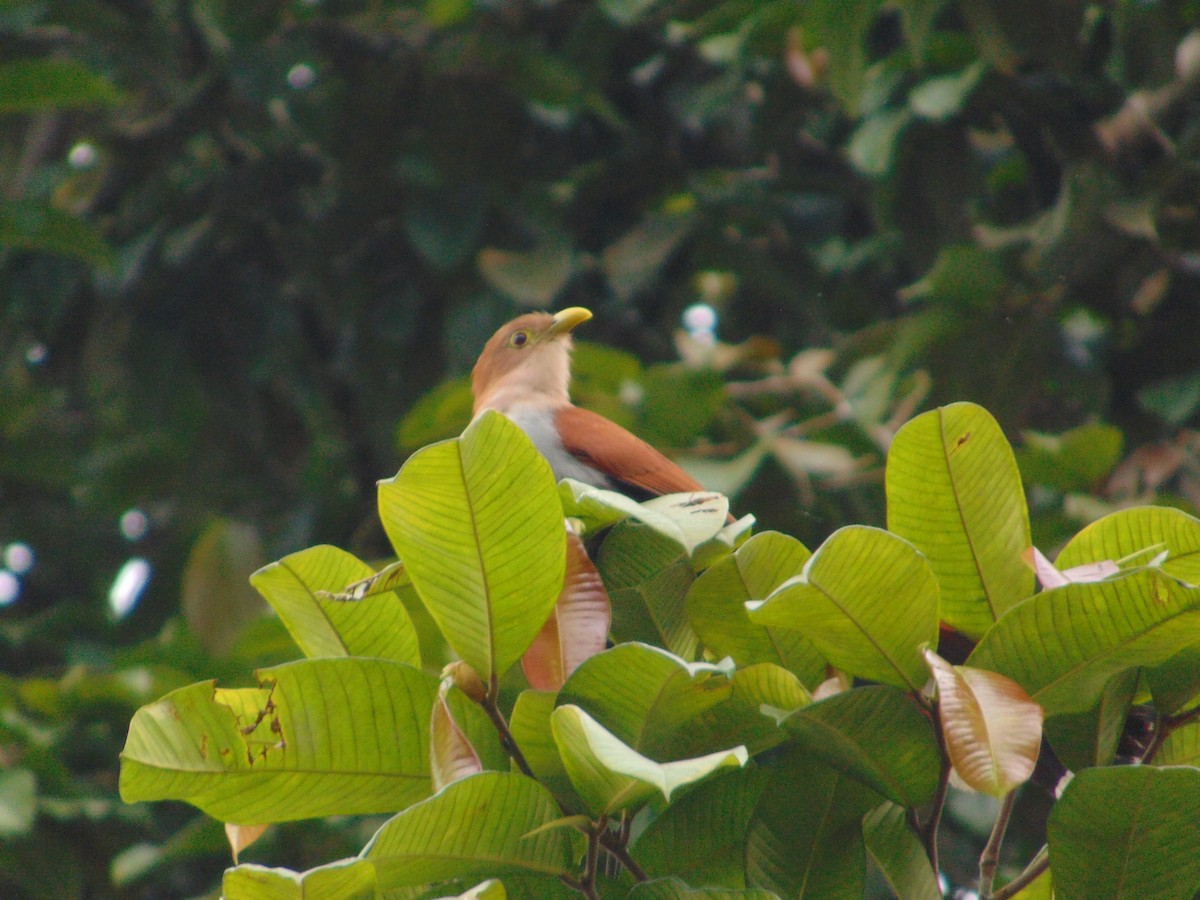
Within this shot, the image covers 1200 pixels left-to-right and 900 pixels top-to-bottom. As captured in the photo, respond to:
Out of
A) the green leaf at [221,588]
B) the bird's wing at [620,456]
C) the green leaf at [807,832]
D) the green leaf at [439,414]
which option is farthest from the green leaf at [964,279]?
the green leaf at [807,832]

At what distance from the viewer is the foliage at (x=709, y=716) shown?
4.90ft

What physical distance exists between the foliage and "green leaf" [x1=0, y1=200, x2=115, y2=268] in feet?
13.3

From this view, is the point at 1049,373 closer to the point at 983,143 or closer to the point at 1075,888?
the point at 983,143

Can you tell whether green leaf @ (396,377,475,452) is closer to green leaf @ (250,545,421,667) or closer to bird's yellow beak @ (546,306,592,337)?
bird's yellow beak @ (546,306,592,337)

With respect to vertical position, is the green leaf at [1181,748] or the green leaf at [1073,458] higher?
the green leaf at [1181,748]

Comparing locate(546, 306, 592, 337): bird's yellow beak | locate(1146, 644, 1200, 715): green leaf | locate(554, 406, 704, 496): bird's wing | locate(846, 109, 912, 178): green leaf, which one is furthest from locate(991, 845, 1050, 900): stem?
locate(846, 109, 912, 178): green leaf

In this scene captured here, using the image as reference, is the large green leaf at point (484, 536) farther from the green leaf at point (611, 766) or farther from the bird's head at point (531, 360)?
the bird's head at point (531, 360)

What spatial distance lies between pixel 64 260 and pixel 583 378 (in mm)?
2800

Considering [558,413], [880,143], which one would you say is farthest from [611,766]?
[880,143]

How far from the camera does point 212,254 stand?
6734 mm

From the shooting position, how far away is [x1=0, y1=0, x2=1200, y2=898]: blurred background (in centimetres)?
485

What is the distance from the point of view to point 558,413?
181 inches

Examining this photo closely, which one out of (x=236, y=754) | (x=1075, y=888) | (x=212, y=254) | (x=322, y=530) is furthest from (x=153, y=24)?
(x=1075, y=888)

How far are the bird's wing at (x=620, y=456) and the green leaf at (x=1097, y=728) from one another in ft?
6.99
